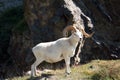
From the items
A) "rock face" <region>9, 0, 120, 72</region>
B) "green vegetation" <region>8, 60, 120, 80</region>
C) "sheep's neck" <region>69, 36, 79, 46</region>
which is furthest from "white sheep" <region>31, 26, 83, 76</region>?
"rock face" <region>9, 0, 120, 72</region>

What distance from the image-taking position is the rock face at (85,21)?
23266mm

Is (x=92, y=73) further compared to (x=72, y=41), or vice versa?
(x=92, y=73)

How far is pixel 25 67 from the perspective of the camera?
81.0 feet

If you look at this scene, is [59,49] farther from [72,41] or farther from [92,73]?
[92,73]

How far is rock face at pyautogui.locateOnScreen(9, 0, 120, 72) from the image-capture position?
23.3 metres

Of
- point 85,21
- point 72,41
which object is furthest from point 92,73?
point 85,21

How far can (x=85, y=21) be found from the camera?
23.5 meters

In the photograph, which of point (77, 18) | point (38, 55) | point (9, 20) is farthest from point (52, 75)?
point (9, 20)

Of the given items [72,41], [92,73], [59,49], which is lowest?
[92,73]

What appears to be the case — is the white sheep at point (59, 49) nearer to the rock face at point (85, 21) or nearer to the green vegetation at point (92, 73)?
the green vegetation at point (92, 73)

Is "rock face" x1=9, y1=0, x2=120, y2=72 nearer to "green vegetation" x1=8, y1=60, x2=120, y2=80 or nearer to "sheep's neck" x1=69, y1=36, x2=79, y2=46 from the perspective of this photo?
"green vegetation" x1=8, y1=60, x2=120, y2=80

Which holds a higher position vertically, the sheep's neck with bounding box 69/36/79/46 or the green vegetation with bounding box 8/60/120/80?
the sheep's neck with bounding box 69/36/79/46

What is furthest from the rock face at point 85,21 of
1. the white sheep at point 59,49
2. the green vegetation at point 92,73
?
the white sheep at point 59,49

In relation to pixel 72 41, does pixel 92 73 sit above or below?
below
